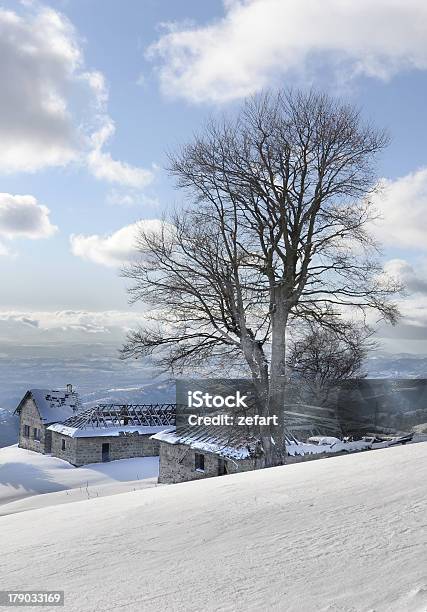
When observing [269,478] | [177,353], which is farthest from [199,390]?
[269,478]

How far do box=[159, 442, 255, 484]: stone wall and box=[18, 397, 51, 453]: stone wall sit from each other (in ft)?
58.6

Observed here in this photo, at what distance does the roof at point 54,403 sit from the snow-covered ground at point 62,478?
187 inches

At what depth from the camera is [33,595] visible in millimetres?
3604

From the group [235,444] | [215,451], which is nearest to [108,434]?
[215,451]

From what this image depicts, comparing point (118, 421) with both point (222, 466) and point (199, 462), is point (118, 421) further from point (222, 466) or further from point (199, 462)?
point (222, 466)

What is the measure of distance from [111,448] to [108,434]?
121cm

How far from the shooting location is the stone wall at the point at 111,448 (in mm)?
35531

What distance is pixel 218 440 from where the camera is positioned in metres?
23.2

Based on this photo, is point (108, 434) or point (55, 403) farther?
point (55, 403)

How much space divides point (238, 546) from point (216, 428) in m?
20.7

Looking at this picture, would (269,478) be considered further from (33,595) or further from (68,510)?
(33,595)

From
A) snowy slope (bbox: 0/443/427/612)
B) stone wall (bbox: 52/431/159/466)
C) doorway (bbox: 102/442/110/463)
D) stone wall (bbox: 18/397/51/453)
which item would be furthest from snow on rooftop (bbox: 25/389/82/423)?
snowy slope (bbox: 0/443/427/612)

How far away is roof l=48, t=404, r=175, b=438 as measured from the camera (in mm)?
36188

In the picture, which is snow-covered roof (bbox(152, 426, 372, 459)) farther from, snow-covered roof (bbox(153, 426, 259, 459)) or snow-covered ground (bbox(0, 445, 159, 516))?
snow-covered ground (bbox(0, 445, 159, 516))
